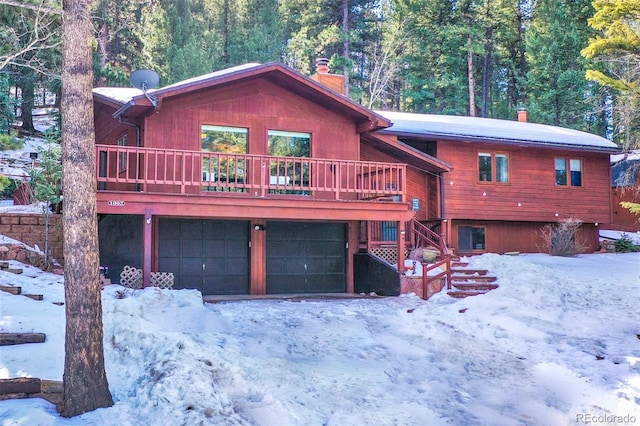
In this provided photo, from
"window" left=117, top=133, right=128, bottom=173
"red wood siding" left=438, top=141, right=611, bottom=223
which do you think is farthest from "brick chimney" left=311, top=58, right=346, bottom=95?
"window" left=117, top=133, right=128, bottom=173

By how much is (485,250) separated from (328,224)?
7.15 metres

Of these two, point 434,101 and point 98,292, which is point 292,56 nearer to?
point 434,101

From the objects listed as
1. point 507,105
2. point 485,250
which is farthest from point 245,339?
point 507,105

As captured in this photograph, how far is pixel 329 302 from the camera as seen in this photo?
13.5m

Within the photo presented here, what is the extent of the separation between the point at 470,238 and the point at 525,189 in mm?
2687

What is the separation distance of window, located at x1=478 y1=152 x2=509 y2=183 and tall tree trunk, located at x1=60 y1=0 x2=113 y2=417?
16.0 meters

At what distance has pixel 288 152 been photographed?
15648 millimetres

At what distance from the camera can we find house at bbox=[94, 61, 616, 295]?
527 inches

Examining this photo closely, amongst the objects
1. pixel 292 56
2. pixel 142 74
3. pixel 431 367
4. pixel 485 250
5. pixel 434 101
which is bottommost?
pixel 431 367

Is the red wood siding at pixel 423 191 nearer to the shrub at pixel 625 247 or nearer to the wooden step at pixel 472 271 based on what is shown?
the wooden step at pixel 472 271

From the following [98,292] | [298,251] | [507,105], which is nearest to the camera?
[98,292]

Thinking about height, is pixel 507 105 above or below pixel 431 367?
above

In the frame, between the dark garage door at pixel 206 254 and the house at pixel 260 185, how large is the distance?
26mm

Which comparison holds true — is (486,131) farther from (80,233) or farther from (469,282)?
(80,233)
